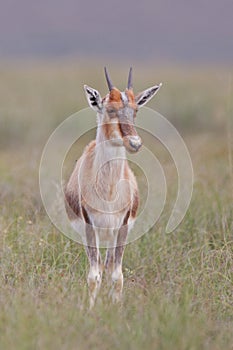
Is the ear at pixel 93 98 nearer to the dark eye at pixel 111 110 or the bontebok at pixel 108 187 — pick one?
the bontebok at pixel 108 187

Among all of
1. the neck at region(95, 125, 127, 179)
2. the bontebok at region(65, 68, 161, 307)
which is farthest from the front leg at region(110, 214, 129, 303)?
the neck at region(95, 125, 127, 179)

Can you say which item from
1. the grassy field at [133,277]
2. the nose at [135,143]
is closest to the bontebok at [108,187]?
the nose at [135,143]

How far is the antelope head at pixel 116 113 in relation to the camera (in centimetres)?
644

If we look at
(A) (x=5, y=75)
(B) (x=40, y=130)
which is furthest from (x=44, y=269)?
(A) (x=5, y=75)

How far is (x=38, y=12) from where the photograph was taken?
76625 mm

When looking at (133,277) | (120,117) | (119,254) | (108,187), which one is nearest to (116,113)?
(120,117)

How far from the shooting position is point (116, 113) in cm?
652

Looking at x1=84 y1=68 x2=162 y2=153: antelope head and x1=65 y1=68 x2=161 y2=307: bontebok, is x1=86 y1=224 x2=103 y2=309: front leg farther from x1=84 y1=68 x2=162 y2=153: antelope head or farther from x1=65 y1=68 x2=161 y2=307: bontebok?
x1=84 y1=68 x2=162 y2=153: antelope head

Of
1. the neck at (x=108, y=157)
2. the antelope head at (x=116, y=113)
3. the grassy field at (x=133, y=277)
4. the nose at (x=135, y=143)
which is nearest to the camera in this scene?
the grassy field at (x=133, y=277)

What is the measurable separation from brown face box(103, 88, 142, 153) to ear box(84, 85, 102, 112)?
2.2 inches

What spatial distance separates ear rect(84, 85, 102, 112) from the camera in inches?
258

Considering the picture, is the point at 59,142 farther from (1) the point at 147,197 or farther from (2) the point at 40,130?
(1) the point at 147,197

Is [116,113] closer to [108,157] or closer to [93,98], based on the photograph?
[93,98]

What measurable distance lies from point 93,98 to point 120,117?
0.98 ft
